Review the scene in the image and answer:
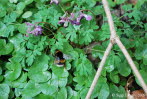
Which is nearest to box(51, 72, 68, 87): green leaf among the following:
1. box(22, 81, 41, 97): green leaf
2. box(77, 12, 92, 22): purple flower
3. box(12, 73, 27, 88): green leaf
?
box(22, 81, 41, 97): green leaf

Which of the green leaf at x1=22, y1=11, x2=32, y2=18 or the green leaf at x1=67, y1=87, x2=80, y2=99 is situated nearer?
the green leaf at x1=67, y1=87, x2=80, y2=99

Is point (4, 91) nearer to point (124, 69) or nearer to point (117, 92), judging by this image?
point (117, 92)

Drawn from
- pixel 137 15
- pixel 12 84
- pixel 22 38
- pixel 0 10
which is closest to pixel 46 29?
pixel 22 38

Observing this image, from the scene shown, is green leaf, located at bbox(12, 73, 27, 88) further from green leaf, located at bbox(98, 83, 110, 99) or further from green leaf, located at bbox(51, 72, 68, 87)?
green leaf, located at bbox(98, 83, 110, 99)

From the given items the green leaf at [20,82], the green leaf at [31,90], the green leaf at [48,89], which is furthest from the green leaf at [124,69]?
the green leaf at [20,82]

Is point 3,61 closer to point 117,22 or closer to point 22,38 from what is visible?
point 22,38

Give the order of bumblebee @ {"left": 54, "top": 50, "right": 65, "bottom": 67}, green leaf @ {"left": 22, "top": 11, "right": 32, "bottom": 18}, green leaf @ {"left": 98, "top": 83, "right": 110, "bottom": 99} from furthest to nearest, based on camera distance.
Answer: green leaf @ {"left": 22, "top": 11, "right": 32, "bottom": 18}, bumblebee @ {"left": 54, "top": 50, "right": 65, "bottom": 67}, green leaf @ {"left": 98, "top": 83, "right": 110, "bottom": 99}

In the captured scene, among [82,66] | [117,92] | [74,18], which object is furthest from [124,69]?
[74,18]
